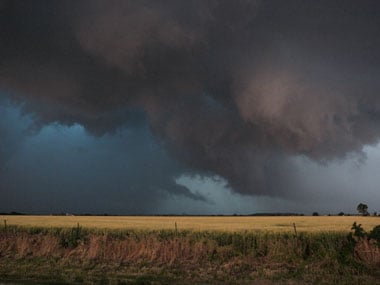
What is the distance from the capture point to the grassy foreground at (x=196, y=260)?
773 inches

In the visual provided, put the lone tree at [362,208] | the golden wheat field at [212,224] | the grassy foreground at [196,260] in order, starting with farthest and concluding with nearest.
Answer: the lone tree at [362,208] → the golden wheat field at [212,224] → the grassy foreground at [196,260]

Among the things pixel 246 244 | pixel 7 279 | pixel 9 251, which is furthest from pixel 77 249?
pixel 246 244

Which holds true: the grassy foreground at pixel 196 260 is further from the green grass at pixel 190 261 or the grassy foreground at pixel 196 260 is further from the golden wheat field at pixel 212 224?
the golden wheat field at pixel 212 224

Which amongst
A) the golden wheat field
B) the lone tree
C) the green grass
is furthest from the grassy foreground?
the lone tree

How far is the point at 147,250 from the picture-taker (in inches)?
991

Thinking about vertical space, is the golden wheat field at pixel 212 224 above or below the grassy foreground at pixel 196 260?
above

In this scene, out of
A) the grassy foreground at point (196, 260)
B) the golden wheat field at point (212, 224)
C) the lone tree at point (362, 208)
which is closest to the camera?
the grassy foreground at point (196, 260)

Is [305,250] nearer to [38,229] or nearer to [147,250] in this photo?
[147,250]

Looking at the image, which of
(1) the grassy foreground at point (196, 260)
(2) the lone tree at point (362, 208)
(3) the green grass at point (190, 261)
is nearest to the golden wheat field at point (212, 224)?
(3) the green grass at point (190, 261)

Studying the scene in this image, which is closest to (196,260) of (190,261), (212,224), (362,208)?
(190,261)

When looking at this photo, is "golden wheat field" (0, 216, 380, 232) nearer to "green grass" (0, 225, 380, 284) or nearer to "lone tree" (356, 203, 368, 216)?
"green grass" (0, 225, 380, 284)

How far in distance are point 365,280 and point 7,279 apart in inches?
633

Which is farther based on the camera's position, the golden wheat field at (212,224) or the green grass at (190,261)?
the golden wheat field at (212,224)

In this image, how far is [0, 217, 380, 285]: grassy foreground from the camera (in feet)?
64.4
